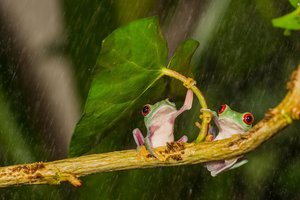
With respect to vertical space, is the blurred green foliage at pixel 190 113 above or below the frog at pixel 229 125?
below

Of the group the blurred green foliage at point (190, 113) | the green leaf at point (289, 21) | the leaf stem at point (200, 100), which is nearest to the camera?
the green leaf at point (289, 21)

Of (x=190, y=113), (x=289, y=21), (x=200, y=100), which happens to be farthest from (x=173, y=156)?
(x=190, y=113)

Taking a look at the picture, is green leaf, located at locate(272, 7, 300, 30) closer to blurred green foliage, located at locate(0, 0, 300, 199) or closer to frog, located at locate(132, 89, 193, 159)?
frog, located at locate(132, 89, 193, 159)

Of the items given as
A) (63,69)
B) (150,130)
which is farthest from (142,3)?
(150,130)

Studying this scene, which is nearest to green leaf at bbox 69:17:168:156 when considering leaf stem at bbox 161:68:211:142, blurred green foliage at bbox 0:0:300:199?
leaf stem at bbox 161:68:211:142

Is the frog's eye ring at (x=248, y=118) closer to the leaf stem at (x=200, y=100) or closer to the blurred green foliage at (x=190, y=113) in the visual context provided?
the leaf stem at (x=200, y=100)

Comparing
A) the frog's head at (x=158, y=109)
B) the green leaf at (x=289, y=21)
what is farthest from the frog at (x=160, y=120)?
the green leaf at (x=289, y=21)

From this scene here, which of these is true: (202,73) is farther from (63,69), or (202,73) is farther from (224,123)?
(224,123)
